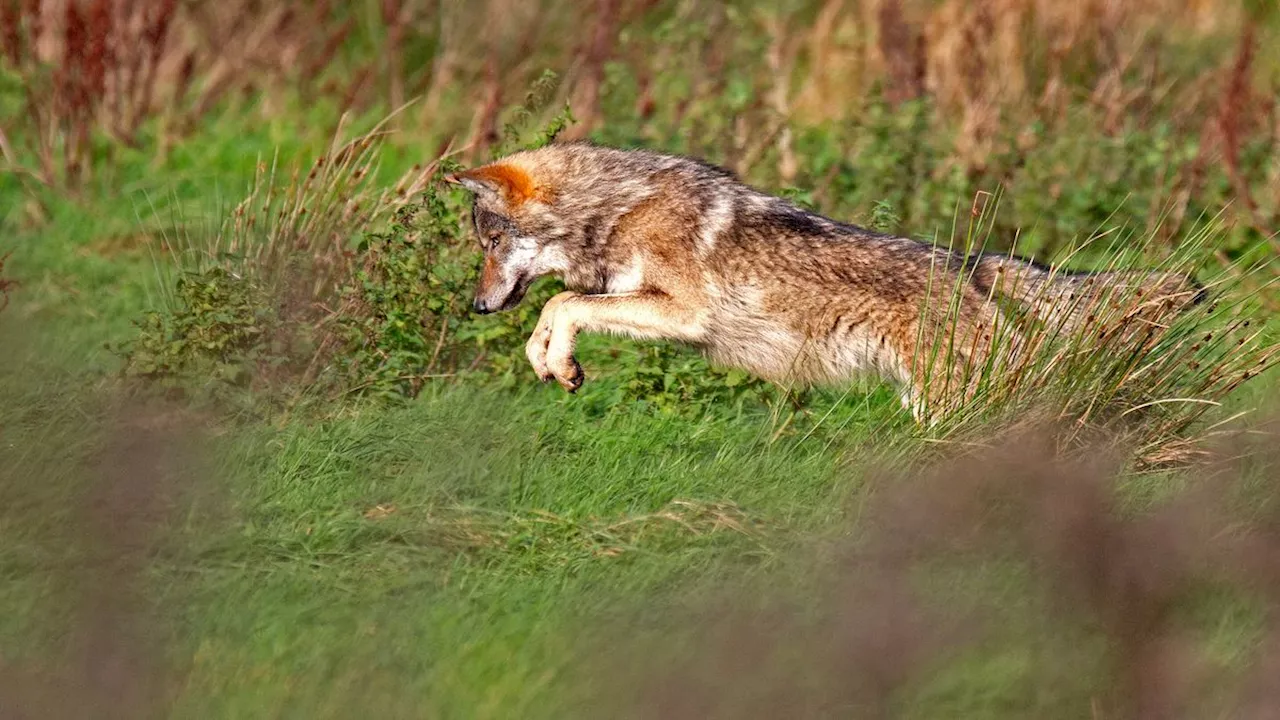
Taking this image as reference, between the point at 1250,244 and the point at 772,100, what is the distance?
9.83 ft

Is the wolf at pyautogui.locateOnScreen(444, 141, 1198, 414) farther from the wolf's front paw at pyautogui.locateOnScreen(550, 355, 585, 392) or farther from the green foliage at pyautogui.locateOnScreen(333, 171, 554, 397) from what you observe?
the green foliage at pyautogui.locateOnScreen(333, 171, 554, 397)

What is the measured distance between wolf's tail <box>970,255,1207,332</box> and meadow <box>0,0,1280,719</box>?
0.48 feet

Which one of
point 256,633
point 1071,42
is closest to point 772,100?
point 1071,42

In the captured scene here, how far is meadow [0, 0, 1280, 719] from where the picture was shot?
4.67m

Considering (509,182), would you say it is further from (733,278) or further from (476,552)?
(476,552)

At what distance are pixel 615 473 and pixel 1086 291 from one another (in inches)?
71.2

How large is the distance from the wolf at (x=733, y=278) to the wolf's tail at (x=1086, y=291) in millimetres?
11

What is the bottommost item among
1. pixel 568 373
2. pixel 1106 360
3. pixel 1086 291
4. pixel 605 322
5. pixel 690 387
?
pixel 690 387

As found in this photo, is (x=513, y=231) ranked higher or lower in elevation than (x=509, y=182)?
lower

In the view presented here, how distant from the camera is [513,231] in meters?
7.13

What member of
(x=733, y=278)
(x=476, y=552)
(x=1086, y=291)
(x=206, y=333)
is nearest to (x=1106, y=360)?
(x=1086, y=291)

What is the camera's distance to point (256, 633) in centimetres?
495

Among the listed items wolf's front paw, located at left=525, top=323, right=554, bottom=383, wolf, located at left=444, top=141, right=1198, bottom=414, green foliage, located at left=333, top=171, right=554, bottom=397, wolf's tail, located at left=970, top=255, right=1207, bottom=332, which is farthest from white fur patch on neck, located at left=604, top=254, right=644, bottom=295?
wolf's tail, located at left=970, top=255, right=1207, bottom=332

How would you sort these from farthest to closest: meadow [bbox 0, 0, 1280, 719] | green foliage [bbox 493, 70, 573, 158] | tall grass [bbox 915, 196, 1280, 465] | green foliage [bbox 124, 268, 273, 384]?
green foliage [bbox 493, 70, 573, 158] < green foliage [bbox 124, 268, 273, 384] < tall grass [bbox 915, 196, 1280, 465] < meadow [bbox 0, 0, 1280, 719]
